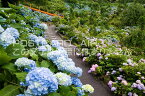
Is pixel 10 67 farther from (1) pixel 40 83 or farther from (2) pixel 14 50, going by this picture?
(1) pixel 40 83

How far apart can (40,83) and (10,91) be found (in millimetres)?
308

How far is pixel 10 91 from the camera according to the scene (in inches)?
54.3

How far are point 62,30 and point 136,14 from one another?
5571mm

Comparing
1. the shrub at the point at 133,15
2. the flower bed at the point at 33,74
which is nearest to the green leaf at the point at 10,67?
the flower bed at the point at 33,74

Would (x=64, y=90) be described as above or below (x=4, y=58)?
below

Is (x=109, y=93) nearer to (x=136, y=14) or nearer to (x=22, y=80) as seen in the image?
(x=22, y=80)

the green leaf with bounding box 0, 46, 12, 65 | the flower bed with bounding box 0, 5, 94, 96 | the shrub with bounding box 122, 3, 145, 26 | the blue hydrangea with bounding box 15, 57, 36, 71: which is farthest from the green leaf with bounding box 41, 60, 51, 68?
the shrub with bounding box 122, 3, 145, 26

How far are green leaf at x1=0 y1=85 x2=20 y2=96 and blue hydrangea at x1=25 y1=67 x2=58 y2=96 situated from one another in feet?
0.60

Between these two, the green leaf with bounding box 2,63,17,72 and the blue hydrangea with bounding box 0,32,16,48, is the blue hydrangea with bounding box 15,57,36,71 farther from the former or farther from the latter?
the blue hydrangea with bounding box 0,32,16,48

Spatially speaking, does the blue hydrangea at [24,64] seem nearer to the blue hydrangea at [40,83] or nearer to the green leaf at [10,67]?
the green leaf at [10,67]

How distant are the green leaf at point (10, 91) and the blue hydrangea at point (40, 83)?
0.18m

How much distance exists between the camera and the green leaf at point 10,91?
135cm

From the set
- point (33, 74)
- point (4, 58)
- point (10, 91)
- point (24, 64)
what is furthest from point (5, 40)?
point (33, 74)

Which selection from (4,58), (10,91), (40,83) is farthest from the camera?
(4,58)
